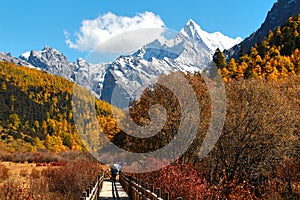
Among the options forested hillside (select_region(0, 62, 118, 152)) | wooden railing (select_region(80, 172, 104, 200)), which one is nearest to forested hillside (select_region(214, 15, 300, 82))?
forested hillside (select_region(0, 62, 118, 152))

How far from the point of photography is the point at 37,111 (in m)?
148

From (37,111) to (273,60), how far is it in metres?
97.2

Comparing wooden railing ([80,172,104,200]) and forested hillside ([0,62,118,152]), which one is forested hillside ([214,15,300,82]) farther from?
wooden railing ([80,172,104,200])

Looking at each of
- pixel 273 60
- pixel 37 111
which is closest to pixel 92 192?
pixel 273 60

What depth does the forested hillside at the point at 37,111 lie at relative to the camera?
126250 mm

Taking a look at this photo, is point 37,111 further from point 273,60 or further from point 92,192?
point 92,192

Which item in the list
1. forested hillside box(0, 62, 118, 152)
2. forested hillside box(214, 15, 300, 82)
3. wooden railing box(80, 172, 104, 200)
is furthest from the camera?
forested hillside box(0, 62, 118, 152)

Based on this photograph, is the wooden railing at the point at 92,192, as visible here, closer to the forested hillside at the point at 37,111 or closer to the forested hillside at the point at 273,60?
the forested hillside at the point at 273,60

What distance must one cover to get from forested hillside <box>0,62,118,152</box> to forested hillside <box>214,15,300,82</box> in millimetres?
43487

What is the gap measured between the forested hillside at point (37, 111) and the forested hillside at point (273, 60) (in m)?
43.5

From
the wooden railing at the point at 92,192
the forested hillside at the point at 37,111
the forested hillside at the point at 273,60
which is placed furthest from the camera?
the forested hillside at the point at 37,111

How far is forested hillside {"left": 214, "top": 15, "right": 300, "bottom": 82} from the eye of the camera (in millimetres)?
73688

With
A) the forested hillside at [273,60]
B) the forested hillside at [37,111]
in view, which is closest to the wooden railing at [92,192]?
the forested hillside at [273,60]

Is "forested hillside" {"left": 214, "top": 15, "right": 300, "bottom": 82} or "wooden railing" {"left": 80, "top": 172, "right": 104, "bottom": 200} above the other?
"forested hillside" {"left": 214, "top": 15, "right": 300, "bottom": 82}
